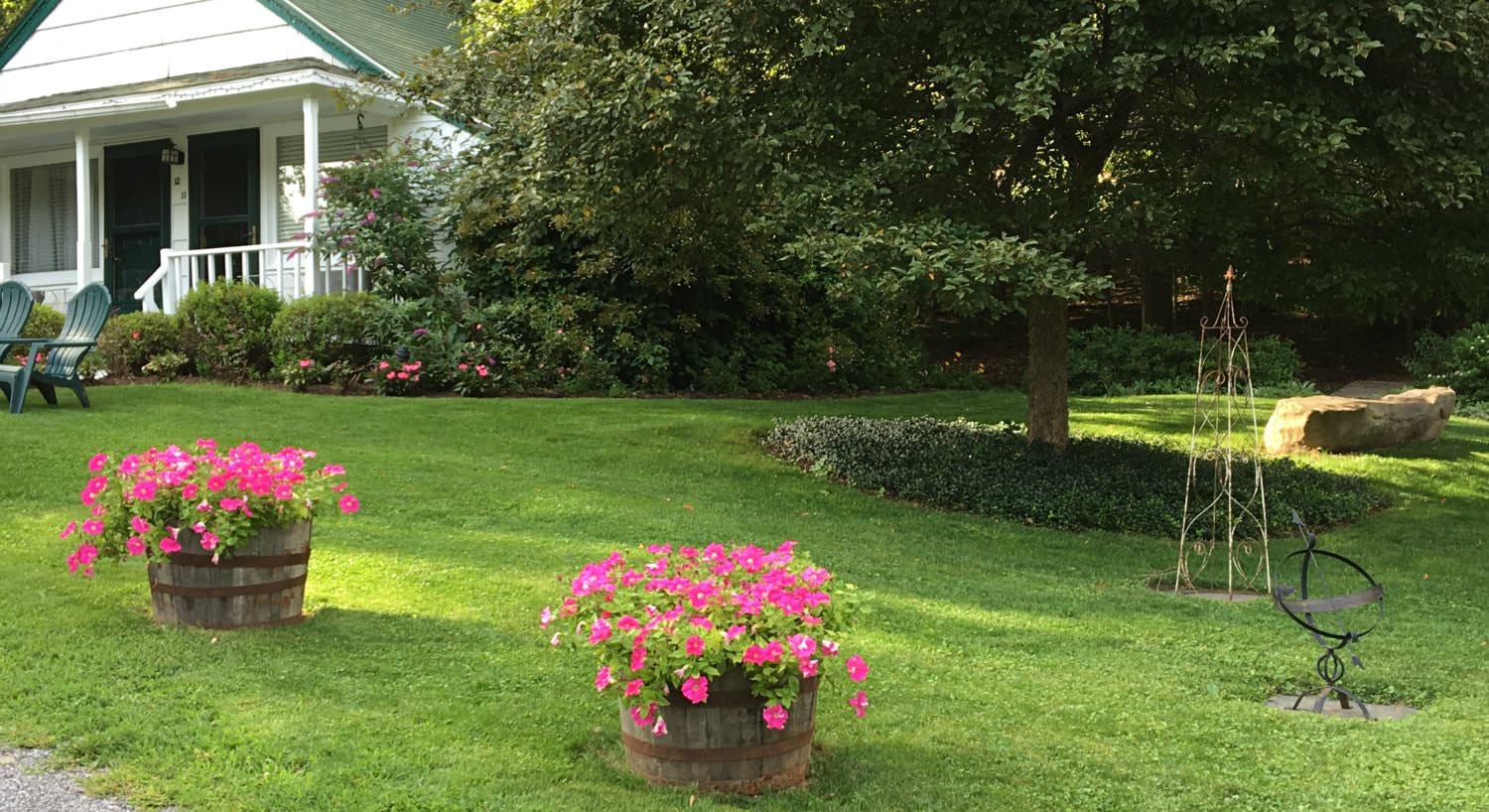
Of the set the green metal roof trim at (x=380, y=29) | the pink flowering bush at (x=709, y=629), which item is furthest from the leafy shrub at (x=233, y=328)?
the pink flowering bush at (x=709, y=629)


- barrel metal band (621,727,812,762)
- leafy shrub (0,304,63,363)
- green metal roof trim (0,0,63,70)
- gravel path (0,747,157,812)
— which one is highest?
green metal roof trim (0,0,63,70)

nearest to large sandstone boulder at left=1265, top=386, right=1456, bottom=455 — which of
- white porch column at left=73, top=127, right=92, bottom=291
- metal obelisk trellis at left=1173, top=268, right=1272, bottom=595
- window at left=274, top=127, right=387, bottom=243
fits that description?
metal obelisk trellis at left=1173, top=268, right=1272, bottom=595

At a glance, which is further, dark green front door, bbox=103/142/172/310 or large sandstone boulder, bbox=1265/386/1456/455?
dark green front door, bbox=103/142/172/310

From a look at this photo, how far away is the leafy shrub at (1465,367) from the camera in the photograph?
17016 millimetres

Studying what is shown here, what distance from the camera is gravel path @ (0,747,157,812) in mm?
3588

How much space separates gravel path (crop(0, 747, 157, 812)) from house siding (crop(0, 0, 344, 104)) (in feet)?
41.8

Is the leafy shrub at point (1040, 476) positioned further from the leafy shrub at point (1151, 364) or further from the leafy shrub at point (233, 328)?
the leafy shrub at point (1151, 364)

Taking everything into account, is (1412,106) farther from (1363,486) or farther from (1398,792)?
(1398,792)

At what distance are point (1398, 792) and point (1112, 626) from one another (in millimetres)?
2225

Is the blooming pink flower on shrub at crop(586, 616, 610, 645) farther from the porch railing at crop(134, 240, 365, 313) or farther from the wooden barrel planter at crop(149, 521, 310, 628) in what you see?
the porch railing at crop(134, 240, 365, 313)

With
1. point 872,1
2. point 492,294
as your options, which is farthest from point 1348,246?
point 492,294

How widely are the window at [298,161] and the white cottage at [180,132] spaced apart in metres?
0.03

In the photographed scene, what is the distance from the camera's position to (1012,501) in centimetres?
937

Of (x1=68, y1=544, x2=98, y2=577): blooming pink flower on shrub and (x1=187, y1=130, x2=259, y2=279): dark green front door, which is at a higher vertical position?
(x1=187, y1=130, x2=259, y2=279): dark green front door
